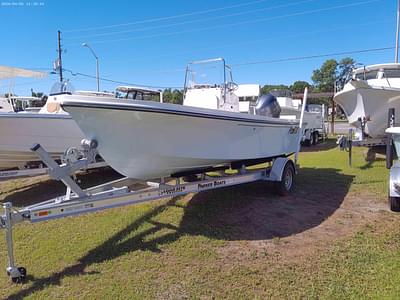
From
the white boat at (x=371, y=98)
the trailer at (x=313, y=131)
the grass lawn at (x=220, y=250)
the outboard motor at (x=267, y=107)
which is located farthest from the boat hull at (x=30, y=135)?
the trailer at (x=313, y=131)

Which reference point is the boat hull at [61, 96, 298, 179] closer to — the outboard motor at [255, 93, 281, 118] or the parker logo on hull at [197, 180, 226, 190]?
the parker logo on hull at [197, 180, 226, 190]

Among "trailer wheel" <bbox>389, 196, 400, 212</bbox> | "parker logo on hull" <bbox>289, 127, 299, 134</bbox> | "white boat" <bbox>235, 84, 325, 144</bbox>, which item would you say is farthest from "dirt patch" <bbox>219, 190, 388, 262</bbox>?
"white boat" <bbox>235, 84, 325, 144</bbox>

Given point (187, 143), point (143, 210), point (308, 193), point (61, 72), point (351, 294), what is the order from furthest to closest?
1. point (61, 72)
2. point (308, 193)
3. point (143, 210)
4. point (187, 143)
5. point (351, 294)

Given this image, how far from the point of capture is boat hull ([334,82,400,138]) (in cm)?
933

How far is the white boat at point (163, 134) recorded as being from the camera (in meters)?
3.77

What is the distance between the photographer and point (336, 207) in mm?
5469

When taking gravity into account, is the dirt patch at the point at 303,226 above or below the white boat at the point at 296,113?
below

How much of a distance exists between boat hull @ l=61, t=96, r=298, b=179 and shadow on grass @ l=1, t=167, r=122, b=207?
2794mm

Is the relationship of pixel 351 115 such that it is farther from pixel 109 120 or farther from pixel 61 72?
pixel 61 72

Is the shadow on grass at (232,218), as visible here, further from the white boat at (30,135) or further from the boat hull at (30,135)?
the boat hull at (30,135)

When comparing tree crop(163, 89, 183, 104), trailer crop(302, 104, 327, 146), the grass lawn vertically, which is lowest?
the grass lawn

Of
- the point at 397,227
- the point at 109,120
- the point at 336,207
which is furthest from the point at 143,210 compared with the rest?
the point at 397,227

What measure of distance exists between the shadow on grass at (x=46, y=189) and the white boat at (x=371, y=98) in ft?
23.4

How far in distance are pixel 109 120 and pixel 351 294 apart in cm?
300
